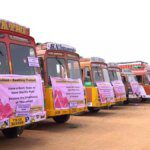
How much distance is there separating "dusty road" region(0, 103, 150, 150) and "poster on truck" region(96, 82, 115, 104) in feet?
8.42

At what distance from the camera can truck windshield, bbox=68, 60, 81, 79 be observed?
39.9 feet

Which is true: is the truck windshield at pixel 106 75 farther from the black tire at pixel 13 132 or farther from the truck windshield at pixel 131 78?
the black tire at pixel 13 132

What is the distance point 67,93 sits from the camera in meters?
11.3

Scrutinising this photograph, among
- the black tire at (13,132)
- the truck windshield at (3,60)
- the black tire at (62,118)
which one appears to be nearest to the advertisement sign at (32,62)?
the truck windshield at (3,60)

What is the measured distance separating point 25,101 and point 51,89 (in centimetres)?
242

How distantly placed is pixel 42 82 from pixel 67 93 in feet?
6.49

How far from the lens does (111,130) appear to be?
10.7m

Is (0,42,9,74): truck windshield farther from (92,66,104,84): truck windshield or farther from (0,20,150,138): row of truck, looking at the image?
(92,66,104,84): truck windshield

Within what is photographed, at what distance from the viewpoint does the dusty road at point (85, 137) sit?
823 cm

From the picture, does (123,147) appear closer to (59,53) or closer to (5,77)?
(5,77)

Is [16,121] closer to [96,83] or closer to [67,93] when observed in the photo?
[67,93]

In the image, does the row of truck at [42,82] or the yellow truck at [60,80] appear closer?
the row of truck at [42,82]

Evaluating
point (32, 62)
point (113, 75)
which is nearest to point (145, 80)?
point (113, 75)

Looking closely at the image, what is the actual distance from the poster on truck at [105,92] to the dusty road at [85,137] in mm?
2567
